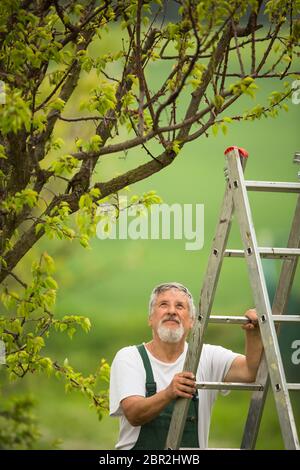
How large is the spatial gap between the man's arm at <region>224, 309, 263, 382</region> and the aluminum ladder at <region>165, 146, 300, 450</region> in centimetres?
3

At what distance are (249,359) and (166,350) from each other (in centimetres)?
29

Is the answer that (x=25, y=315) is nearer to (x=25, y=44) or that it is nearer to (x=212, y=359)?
(x=212, y=359)

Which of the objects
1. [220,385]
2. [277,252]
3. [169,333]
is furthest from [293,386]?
[169,333]

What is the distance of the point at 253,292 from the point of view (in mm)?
3377

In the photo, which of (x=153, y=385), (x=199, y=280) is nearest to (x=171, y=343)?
(x=153, y=385)

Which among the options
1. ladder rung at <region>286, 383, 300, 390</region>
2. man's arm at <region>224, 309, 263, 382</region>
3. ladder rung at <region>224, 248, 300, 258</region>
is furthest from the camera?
man's arm at <region>224, 309, 263, 382</region>

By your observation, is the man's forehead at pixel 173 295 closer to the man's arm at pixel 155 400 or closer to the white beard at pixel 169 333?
the white beard at pixel 169 333

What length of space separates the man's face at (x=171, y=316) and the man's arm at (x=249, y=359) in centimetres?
21

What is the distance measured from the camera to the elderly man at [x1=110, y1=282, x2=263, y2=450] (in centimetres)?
365

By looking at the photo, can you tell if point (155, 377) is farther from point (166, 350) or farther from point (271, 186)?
point (271, 186)

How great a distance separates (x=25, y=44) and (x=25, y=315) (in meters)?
0.93

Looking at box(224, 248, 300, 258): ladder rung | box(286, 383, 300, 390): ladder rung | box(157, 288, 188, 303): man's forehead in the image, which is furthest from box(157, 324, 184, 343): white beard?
box(286, 383, 300, 390): ladder rung

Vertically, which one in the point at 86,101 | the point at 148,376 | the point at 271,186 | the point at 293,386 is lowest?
the point at 293,386

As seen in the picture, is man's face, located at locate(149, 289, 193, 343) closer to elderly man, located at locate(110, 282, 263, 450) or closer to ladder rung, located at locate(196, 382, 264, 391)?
elderly man, located at locate(110, 282, 263, 450)
